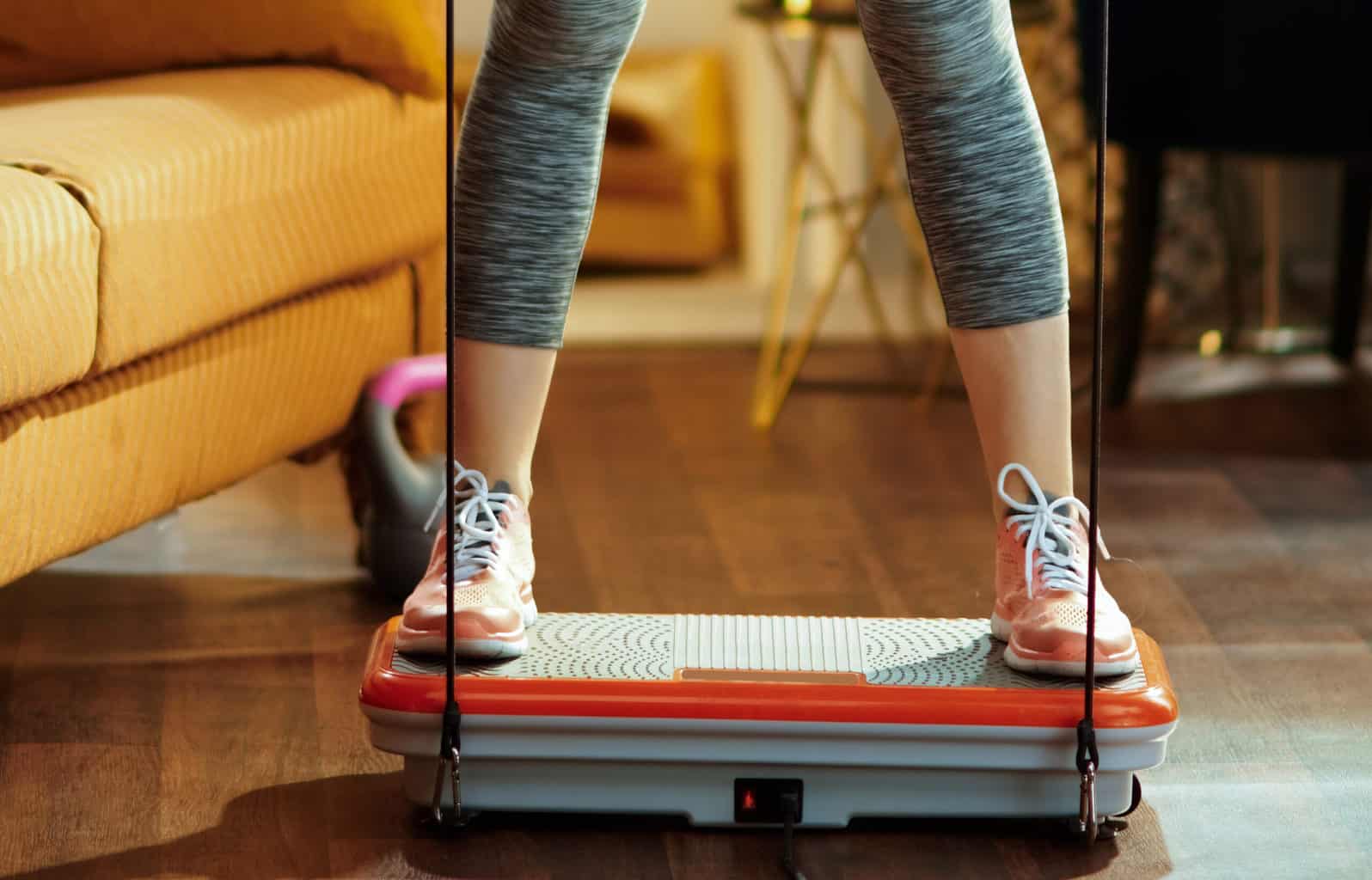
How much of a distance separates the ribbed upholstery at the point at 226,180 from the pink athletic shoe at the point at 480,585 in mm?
326

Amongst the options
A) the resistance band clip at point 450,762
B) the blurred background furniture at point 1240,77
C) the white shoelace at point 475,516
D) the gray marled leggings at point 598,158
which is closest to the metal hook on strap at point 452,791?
the resistance band clip at point 450,762

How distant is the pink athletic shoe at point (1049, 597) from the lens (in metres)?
1.13

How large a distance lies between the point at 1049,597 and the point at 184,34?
1.03 metres

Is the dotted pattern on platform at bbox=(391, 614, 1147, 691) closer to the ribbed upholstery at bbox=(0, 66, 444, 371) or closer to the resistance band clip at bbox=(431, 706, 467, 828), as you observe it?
the resistance band clip at bbox=(431, 706, 467, 828)

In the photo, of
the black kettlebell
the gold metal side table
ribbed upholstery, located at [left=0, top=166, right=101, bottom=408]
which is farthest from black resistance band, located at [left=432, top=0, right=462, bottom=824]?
the gold metal side table

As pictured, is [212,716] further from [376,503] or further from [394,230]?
[394,230]

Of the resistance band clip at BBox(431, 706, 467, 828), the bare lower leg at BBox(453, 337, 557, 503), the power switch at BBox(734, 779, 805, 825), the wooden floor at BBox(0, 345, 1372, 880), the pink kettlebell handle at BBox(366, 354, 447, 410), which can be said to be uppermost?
the bare lower leg at BBox(453, 337, 557, 503)

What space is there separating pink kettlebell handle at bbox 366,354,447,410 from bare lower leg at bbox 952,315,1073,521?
606 mm

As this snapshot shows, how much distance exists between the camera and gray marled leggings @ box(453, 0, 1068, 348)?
113cm

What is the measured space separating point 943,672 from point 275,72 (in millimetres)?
944

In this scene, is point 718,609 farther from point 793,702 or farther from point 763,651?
point 793,702

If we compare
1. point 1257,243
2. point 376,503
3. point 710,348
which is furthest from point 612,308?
point 376,503

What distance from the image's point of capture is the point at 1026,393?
1.18 metres

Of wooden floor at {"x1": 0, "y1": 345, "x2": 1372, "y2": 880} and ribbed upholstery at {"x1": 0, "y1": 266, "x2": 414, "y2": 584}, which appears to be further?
ribbed upholstery at {"x1": 0, "y1": 266, "x2": 414, "y2": 584}
